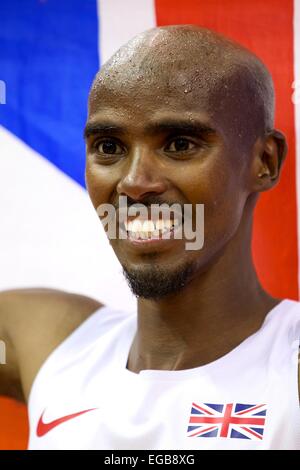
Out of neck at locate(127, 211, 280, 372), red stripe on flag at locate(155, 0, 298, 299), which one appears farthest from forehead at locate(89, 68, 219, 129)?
red stripe on flag at locate(155, 0, 298, 299)

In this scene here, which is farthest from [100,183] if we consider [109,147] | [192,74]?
[192,74]

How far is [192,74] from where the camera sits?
1.49 metres

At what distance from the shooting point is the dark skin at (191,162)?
A: 148 cm

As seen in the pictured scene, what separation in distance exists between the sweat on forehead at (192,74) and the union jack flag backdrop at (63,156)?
369 mm

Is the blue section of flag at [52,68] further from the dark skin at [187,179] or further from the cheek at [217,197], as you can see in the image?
the cheek at [217,197]

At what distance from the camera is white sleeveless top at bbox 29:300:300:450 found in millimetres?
1492

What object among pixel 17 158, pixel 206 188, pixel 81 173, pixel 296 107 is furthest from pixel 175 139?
pixel 17 158

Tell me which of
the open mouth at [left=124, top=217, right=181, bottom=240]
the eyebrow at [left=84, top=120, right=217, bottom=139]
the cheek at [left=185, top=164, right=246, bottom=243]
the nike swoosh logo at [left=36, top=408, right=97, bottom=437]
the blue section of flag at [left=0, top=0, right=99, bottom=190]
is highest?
the blue section of flag at [left=0, top=0, right=99, bottom=190]

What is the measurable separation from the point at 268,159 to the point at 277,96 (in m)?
0.30

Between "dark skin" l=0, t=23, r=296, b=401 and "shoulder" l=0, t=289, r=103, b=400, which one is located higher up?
"dark skin" l=0, t=23, r=296, b=401

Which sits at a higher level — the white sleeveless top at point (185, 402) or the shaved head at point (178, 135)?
the shaved head at point (178, 135)

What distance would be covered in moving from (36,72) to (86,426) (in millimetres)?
1027

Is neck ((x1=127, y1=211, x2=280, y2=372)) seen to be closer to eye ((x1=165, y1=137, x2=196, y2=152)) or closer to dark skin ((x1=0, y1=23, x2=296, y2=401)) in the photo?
dark skin ((x1=0, y1=23, x2=296, y2=401))

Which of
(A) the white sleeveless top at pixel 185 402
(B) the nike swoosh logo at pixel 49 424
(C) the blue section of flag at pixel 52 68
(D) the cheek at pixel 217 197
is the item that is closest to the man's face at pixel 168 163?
(D) the cheek at pixel 217 197
